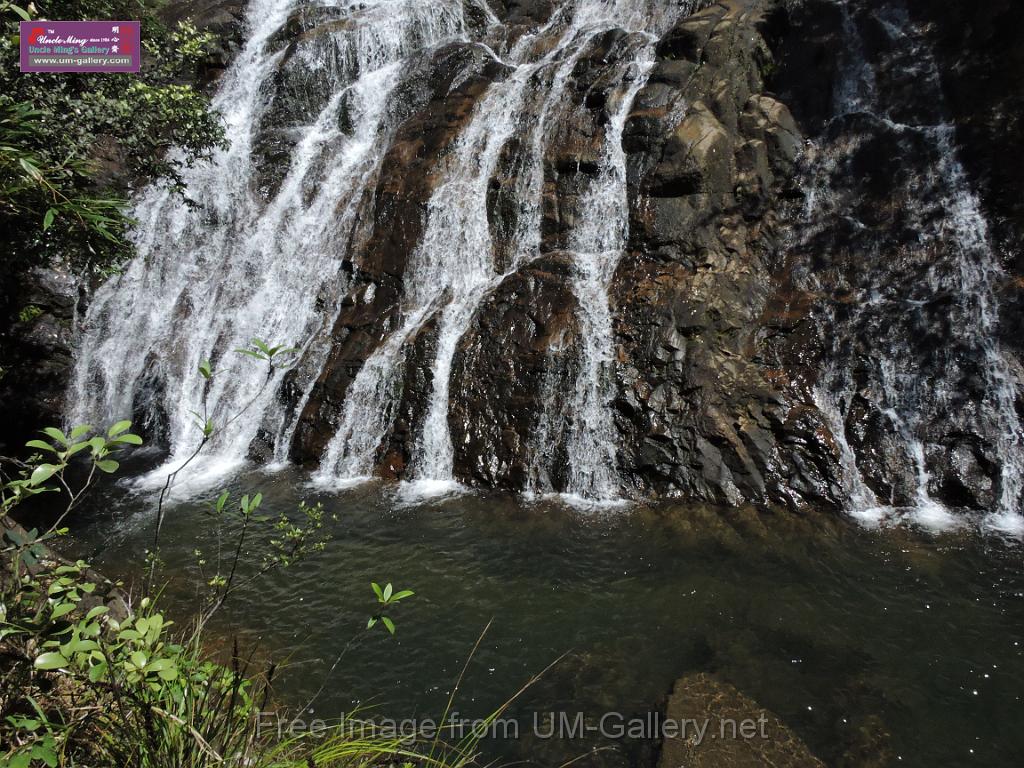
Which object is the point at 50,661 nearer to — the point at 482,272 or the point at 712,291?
the point at 712,291

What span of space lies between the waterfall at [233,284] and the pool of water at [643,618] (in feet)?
13.6

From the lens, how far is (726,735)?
157 inches

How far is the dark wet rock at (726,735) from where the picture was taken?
379 centimetres

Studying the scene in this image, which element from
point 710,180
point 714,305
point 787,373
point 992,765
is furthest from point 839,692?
point 710,180

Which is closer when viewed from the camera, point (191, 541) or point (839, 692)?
point (839, 692)

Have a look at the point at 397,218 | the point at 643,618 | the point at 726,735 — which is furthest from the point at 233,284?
the point at 726,735

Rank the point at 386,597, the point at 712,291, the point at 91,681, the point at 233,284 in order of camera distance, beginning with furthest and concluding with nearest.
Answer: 1. the point at 233,284
2. the point at 712,291
3. the point at 386,597
4. the point at 91,681

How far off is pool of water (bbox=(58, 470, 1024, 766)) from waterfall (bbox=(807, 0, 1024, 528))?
1.13 m

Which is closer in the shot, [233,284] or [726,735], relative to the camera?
[726,735]

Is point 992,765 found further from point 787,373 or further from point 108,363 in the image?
point 108,363

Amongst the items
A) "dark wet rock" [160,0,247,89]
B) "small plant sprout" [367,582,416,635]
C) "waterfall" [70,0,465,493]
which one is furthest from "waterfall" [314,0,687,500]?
"dark wet rock" [160,0,247,89]

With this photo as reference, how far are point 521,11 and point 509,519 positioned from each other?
765 inches

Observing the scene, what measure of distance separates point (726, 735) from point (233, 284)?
13854 millimetres

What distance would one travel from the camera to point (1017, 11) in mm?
10164
